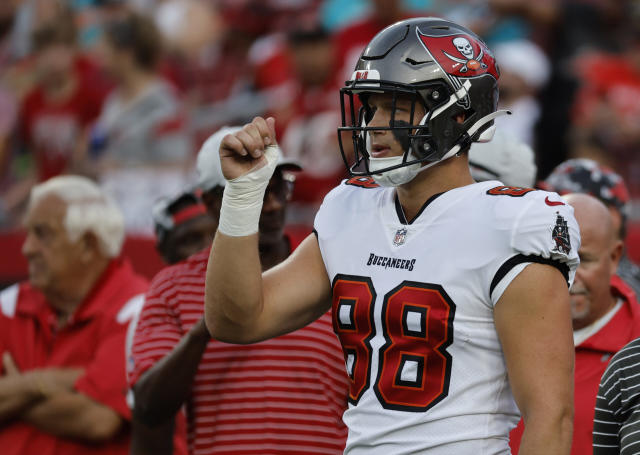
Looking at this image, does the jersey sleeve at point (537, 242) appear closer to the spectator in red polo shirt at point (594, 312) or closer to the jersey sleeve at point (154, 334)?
the spectator in red polo shirt at point (594, 312)

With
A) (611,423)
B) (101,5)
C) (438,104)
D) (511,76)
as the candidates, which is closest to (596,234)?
(611,423)

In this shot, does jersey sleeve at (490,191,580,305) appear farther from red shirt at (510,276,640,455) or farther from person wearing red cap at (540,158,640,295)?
person wearing red cap at (540,158,640,295)

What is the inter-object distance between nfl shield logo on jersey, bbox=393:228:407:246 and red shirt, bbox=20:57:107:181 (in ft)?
19.7

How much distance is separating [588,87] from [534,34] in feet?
2.05

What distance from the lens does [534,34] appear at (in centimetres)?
786

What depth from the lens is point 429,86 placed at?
2.70 m

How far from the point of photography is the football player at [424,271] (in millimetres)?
2508

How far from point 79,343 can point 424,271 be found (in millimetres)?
2285

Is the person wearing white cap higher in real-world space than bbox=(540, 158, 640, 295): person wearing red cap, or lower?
higher

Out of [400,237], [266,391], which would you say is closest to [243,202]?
[400,237]

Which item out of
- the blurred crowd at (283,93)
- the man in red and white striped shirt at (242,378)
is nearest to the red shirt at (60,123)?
the blurred crowd at (283,93)

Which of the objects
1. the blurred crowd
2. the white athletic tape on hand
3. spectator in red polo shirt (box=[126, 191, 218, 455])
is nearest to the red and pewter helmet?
the white athletic tape on hand

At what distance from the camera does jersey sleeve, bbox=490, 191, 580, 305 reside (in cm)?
251

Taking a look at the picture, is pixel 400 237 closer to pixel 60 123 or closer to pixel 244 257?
pixel 244 257
